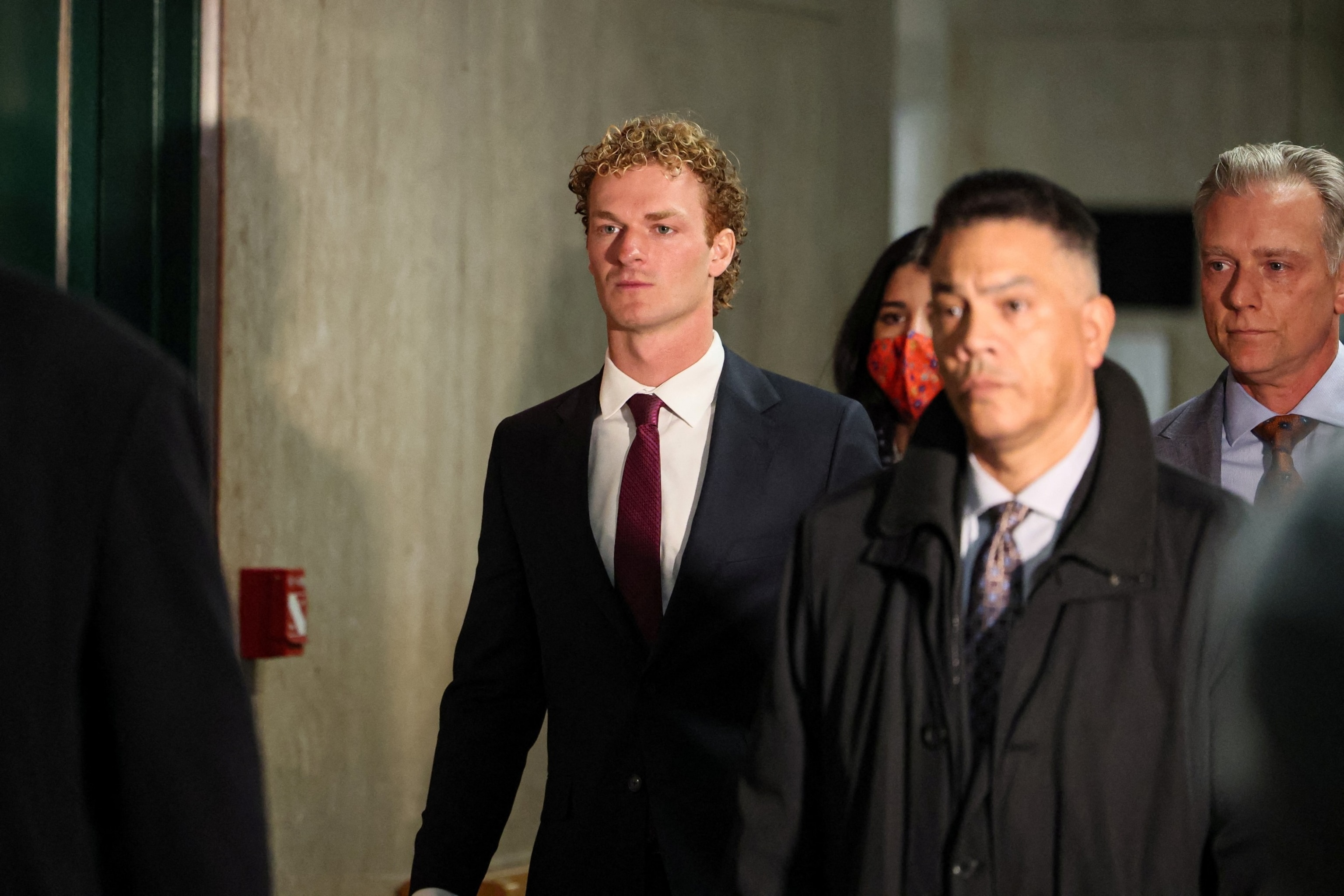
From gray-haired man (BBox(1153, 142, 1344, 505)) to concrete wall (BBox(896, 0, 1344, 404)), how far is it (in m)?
2.08

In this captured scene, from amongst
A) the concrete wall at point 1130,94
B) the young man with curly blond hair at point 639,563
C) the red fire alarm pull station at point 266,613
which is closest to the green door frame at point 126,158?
the red fire alarm pull station at point 266,613

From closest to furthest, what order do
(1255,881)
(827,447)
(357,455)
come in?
(1255,881), (827,447), (357,455)

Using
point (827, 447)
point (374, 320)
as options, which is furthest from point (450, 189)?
point (827, 447)

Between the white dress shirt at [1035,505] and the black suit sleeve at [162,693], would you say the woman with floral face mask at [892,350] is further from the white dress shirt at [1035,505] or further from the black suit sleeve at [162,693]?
the black suit sleeve at [162,693]

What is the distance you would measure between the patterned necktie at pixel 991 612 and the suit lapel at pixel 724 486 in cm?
66

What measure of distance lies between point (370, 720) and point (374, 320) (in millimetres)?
914

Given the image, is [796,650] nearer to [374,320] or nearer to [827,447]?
[827,447]

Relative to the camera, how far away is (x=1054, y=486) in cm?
145

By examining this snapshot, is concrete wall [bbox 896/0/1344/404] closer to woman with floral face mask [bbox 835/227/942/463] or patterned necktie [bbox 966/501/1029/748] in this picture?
woman with floral face mask [bbox 835/227/942/463]

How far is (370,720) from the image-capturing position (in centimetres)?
326

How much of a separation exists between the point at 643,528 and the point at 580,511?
0.36ft

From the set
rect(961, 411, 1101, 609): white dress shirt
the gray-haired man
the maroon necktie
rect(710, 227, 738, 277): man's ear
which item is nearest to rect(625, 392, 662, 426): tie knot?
the maroon necktie

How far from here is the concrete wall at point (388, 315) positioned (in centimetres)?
310

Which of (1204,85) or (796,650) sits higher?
(1204,85)
